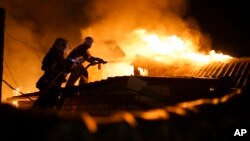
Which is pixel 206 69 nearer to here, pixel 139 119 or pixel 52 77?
pixel 52 77

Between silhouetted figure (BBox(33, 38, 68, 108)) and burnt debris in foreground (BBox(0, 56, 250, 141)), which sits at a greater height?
silhouetted figure (BBox(33, 38, 68, 108))

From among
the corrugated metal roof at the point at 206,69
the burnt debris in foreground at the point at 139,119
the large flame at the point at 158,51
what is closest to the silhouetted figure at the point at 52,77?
the burnt debris in foreground at the point at 139,119

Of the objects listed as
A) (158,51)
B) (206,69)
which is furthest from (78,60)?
(158,51)

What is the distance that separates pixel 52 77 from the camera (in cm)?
957

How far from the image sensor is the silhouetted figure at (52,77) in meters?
9.35

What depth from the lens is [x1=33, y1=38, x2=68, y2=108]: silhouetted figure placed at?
30.7 feet

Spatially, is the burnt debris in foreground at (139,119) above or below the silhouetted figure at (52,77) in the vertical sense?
below

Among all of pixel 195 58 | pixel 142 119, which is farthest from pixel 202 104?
pixel 195 58

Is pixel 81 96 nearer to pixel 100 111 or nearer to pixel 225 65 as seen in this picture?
pixel 100 111

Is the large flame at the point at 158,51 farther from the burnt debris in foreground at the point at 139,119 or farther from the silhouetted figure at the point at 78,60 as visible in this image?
the burnt debris in foreground at the point at 139,119

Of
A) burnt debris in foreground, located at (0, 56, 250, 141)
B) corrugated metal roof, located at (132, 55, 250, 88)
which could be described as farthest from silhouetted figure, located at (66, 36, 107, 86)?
corrugated metal roof, located at (132, 55, 250, 88)

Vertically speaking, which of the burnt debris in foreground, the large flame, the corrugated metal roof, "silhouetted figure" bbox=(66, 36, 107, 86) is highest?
the large flame

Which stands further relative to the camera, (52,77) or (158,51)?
(158,51)

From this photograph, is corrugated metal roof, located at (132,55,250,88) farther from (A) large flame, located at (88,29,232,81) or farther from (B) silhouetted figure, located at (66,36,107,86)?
(B) silhouetted figure, located at (66,36,107,86)
